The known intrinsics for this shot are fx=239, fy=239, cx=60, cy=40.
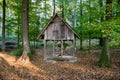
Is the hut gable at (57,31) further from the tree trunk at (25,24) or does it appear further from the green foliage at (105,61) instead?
the green foliage at (105,61)

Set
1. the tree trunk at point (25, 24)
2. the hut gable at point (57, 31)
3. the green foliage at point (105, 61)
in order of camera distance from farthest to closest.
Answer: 1. the hut gable at point (57, 31)
2. the tree trunk at point (25, 24)
3. the green foliage at point (105, 61)

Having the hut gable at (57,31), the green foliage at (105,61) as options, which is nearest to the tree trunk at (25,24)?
the hut gable at (57,31)

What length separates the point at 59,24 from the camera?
86.9 feet

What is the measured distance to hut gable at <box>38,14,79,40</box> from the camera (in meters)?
26.4

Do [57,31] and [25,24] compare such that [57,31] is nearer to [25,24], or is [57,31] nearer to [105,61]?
[25,24]

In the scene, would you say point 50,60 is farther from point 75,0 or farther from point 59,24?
point 75,0

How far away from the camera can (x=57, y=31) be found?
87.6ft

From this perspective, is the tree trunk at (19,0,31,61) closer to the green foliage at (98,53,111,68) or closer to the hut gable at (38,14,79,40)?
the hut gable at (38,14,79,40)

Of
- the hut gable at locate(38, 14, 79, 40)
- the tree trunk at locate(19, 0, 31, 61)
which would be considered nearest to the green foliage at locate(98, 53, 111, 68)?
the hut gable at locate(38, 14, 79, 40)

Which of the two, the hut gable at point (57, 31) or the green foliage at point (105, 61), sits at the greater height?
the hut gable at point (57, 31)

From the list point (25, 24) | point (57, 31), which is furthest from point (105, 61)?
point (25, 24)

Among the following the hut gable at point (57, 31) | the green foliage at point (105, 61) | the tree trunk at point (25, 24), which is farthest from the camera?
the hut gable at point (57, 31)

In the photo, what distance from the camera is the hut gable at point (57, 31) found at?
26438 mm

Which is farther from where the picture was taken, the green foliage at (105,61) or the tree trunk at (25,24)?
the tree trunk at (25,24)
